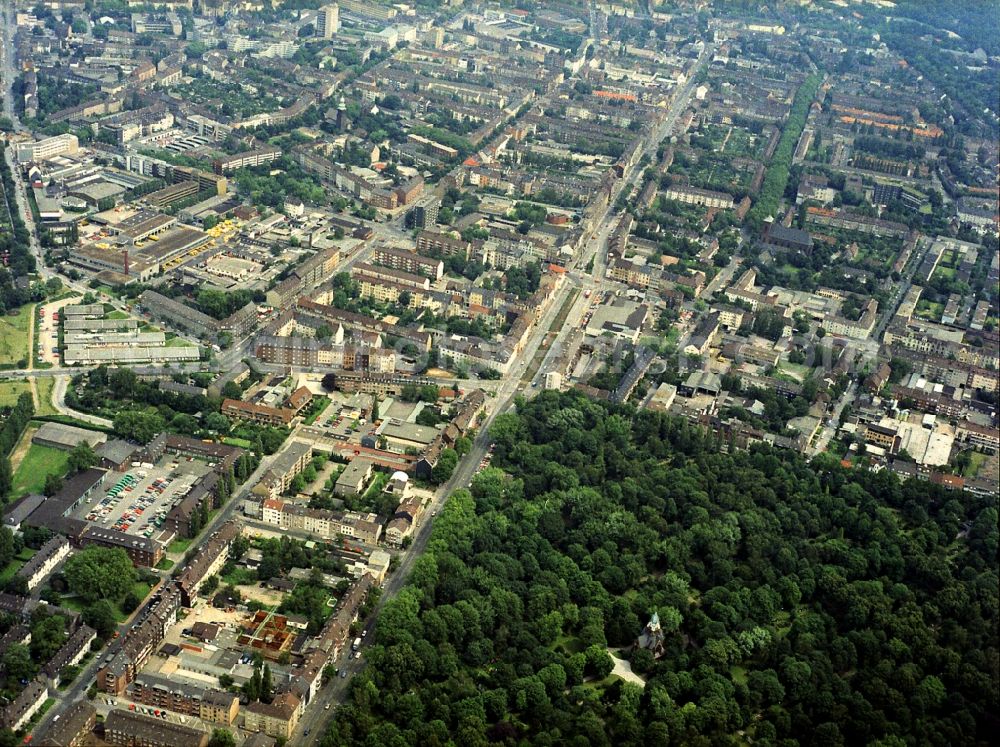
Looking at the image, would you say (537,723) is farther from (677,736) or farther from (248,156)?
(248,156)

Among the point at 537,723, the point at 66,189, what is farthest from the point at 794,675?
the point at 66,189

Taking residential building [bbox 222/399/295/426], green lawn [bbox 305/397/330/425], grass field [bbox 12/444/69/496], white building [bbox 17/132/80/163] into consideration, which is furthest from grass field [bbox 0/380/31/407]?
white building [bbox 17/132/80/163]

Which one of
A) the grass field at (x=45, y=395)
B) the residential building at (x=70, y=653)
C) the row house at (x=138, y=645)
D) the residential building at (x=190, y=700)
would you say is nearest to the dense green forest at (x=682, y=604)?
the residential building at (x=190, y=700)

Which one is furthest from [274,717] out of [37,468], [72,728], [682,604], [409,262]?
[409,262]

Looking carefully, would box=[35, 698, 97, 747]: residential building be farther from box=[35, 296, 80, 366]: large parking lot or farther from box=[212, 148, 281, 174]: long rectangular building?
box=[212, 148, 281, 174]: long rectangular building

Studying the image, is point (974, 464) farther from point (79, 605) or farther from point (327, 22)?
point (327, 22)
